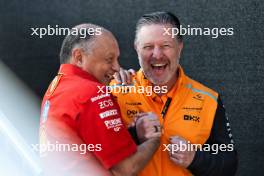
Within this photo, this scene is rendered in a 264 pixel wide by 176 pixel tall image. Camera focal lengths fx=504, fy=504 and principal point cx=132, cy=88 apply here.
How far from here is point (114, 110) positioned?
1542 millimetres

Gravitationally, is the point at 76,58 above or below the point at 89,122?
above

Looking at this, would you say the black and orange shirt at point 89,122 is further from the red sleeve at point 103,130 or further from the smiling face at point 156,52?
the smiling face at point 156,52

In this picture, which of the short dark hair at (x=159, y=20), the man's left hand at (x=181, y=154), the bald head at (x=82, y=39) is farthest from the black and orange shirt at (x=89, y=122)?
the short dark hair at (x=159, y=20)

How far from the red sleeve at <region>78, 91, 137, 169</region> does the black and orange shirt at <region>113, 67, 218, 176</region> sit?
1.17ft

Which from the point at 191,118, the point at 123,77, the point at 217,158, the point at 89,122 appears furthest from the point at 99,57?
the point at 217,158

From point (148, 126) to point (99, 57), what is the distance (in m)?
0.30

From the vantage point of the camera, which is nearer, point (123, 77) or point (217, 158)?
point (217, 158)

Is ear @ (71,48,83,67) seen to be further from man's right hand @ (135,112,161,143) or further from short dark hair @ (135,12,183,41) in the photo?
short dark hair @ (135,12,183,41)

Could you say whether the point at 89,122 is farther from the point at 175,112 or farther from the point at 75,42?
the point at 175,112

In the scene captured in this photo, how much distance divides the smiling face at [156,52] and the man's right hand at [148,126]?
0.20m

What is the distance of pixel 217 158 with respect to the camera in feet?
6.05

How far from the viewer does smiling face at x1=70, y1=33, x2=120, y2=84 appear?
1.63m

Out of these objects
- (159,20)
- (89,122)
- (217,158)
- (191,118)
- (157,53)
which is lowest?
(217,158)

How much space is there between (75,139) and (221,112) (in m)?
0.65
